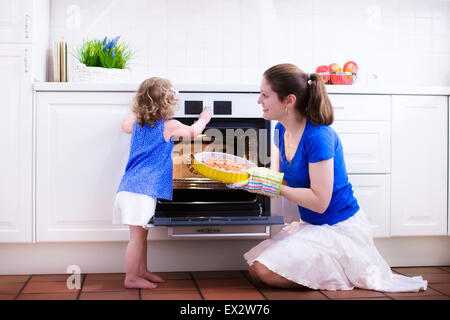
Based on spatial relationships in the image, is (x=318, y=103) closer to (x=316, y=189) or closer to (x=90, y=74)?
(x=316, y=189)

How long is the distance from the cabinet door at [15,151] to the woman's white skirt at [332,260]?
41.7 inches

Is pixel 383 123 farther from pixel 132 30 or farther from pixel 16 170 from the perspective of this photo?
pixel 16 170

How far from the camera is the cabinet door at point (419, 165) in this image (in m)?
2.39

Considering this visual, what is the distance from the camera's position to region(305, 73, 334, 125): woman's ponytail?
1.91 m

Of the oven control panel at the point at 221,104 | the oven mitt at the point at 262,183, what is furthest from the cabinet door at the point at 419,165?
the oven mitt at the point at 262,183

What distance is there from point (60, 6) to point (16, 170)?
3.49ft

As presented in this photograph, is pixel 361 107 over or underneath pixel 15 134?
over

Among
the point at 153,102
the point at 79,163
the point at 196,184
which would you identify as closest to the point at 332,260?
the point at 196,184

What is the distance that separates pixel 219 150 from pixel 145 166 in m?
0.39

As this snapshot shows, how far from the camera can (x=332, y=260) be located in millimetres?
1977

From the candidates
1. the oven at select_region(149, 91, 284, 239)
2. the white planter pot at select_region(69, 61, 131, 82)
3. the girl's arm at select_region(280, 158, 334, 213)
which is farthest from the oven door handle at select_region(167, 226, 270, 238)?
the white planter pot at select_region(69, 61, 131, 82)

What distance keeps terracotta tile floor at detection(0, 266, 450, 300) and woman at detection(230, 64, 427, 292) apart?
0.05 m
